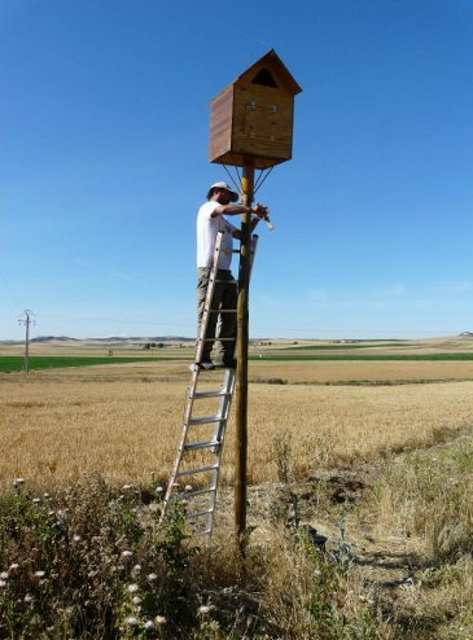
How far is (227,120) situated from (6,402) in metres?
24.4

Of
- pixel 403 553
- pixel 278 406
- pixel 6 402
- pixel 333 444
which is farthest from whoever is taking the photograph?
pixel 6 402

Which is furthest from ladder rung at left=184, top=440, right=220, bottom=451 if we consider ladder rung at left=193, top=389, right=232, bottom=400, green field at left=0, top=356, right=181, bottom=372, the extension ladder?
green field at left=0, top=356, right=181, bottom=372

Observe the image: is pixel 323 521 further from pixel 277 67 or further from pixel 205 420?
pixel 277 67

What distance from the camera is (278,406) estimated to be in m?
25.5

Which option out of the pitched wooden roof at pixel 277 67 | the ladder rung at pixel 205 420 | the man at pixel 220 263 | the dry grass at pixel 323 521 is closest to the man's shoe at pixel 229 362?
the man at pixel 220 263

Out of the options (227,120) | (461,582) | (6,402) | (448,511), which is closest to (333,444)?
(448,511)

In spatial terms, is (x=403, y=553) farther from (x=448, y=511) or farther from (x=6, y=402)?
(x=6, y=402)

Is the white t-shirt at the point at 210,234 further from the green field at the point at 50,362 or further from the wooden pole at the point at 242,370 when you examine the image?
the green field at the point at 50,362

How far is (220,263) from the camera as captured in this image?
5.95 metres

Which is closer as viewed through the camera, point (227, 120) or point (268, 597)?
point (268, 597)

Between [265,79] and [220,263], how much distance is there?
6.41ft

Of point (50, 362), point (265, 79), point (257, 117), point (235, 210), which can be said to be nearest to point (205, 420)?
point (235, 210)

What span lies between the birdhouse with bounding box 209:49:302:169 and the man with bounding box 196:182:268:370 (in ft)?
1.39

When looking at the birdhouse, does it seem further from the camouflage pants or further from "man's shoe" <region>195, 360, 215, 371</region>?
"man's shoe" <region>195, 360, 215, 371</region>
